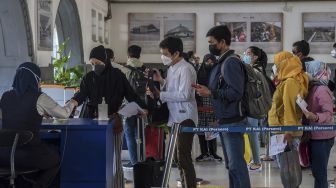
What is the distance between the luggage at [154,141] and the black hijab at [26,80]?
2.82m

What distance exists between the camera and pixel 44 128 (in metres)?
4.80

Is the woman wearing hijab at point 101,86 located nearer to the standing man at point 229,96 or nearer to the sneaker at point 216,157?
the standing man at point 229,96

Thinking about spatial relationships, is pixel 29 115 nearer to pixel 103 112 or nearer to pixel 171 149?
pixel 103 112

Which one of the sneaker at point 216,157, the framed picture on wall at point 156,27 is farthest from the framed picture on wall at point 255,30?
the sneaker at point 216,157

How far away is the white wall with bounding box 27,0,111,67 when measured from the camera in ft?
28.6

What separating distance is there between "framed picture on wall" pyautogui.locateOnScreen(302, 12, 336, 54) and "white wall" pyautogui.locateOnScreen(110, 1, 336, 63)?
0.40ft

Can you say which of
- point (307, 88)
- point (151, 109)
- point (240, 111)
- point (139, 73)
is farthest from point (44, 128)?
point (139, 73)

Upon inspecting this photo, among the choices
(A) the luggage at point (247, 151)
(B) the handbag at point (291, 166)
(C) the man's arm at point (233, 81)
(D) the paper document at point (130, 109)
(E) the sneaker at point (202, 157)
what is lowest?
(E) the sneaker at point (202, 157)

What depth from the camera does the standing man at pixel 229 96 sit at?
4.42 metres

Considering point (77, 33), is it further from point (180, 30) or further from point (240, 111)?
point (240, 111)

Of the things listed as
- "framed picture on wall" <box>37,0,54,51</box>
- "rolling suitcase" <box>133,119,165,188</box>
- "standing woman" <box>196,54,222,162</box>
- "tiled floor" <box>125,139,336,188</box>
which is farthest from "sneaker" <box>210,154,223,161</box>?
→ "framed picture on wall" <box>37,0,54,51</box>

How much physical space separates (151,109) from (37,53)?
3.81 m

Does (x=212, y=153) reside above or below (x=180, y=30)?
below

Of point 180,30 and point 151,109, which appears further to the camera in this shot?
point 180,30
